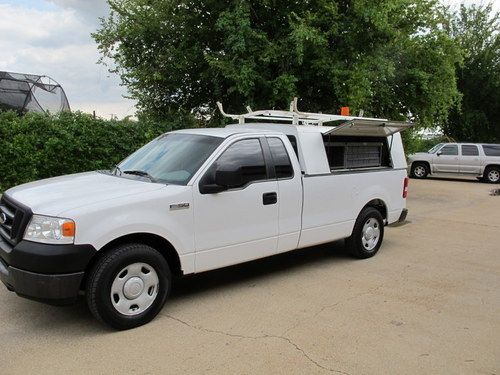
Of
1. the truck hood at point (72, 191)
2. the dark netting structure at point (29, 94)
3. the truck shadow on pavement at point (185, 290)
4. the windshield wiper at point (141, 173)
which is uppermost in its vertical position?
the dark netting structure at point (29, 94)

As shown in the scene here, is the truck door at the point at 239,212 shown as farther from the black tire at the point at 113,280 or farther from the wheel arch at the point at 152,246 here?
the black tire at the point at 113,280

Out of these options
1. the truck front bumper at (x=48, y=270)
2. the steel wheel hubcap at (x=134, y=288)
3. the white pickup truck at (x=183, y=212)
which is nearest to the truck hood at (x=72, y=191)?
the white pickup truck at (x=183, y=212)

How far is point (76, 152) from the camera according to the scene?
10.3m

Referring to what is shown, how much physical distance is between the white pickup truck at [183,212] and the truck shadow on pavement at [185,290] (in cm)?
41

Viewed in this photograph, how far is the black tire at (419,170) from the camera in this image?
21344 mm

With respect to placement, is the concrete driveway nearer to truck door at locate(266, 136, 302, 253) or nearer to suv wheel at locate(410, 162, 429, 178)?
truck door at locate(266, 136, 302, 253)

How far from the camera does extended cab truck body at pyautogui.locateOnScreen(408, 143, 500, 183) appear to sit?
805 inches

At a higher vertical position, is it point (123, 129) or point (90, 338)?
point (123, 129)

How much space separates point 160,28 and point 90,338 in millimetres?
10579

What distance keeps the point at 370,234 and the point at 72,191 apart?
414 centimetres

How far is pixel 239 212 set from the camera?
505 centimetres

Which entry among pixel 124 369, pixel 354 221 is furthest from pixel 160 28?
pixel 124 369

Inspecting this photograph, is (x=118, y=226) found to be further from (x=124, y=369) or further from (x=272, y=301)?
(x=272, y=301)

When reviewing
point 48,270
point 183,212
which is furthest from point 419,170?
point 48,270
